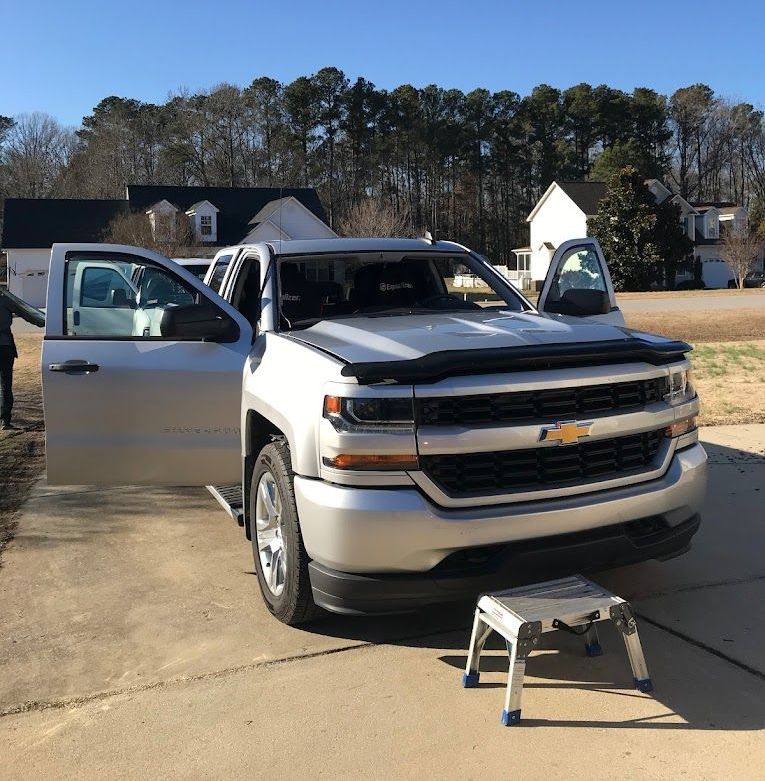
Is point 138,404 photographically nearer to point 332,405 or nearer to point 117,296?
point 332,405

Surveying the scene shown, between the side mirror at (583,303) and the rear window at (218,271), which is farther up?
the rear window at (218,271)

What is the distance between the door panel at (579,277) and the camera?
18.4ft

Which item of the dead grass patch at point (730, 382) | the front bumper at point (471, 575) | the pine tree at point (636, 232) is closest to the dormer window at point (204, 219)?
the pine tree at point (636, 232)

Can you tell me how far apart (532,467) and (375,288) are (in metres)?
2.46

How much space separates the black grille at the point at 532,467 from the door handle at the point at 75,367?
2276mm

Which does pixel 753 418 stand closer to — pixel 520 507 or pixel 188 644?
pixel 520 507

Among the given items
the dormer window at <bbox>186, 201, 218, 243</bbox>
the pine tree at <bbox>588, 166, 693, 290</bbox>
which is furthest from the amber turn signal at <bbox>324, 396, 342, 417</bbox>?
the pine tree at <bbox>588, 166, 693, 290</bbox>

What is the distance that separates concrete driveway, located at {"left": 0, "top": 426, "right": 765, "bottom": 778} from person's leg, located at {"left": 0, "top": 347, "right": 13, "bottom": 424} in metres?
4.88

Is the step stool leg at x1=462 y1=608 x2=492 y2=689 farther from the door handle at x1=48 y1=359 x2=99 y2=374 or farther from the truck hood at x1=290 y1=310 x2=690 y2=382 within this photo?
the door handle at x1=48 y1=359 x2=99 y2=374

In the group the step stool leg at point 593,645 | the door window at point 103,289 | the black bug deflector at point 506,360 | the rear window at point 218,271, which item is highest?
the rear window at point 218,271

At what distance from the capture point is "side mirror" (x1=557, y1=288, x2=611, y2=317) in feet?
17.2

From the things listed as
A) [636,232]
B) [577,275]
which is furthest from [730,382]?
[636,232]

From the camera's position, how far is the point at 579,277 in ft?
20.0

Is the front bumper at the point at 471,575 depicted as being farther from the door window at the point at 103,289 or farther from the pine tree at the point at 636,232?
the pine tree at the point at 636,232
